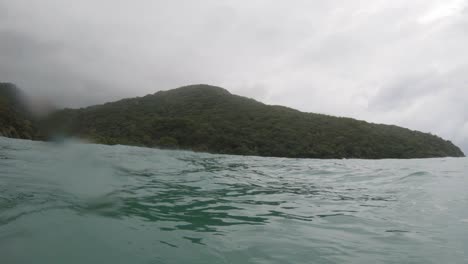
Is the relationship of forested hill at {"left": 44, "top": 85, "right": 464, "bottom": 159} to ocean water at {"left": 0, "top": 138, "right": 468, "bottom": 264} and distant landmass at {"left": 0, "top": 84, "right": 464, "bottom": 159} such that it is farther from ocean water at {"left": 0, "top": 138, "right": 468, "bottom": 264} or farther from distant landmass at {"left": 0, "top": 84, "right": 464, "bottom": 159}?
ocean water at {"left": 0, "top": 138, "right": 468, "bottom": 264}

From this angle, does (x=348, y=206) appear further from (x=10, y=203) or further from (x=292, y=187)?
(x=10, y=203)

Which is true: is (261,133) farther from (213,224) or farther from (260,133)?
(213,224)

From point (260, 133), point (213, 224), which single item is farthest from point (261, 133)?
point (213, 224)

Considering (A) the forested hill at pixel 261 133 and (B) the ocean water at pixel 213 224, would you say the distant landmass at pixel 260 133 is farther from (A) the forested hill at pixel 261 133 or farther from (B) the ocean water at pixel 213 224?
(B) the ocean water at pixel 213 224

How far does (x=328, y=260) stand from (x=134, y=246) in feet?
8.17

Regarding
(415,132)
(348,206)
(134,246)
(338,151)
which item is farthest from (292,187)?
(415,132)

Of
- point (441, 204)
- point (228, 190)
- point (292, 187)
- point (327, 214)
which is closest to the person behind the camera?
point (327, 214)

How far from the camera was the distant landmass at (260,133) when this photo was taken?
2504 inches

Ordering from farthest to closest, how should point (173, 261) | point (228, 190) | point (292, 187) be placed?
point (292, 187) < point (228, 190) < point (173, 261)

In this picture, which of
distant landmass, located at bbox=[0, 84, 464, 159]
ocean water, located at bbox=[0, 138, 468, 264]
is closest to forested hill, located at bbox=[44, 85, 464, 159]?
distant landmass, located at bbox=[0, 84, 464, 159]

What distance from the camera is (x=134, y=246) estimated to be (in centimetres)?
394

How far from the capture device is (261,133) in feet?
241

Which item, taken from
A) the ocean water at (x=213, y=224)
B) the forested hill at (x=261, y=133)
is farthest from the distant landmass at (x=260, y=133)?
the ocean water at (x=213, y=224)

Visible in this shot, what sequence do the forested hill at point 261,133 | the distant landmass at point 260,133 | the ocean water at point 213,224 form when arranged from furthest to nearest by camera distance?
1. the forested hill at point 261,133
2. the distant landmass at point 260,133
3. the ocean water at point 213,224
